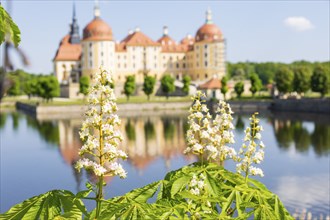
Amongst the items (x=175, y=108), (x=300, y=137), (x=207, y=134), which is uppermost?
(x=207, y=134)

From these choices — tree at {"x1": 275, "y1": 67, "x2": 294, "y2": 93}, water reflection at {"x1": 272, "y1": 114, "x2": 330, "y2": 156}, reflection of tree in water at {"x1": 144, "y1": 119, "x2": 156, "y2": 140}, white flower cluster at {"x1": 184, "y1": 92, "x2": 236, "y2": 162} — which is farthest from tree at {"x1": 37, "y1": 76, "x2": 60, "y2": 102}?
white flower cluster at {"x1": 184, "y1": 92, "x2": 236, "y2": 162}

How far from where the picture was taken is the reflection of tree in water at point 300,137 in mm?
27028

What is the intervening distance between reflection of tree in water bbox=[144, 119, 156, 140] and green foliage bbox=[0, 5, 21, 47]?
29852mm

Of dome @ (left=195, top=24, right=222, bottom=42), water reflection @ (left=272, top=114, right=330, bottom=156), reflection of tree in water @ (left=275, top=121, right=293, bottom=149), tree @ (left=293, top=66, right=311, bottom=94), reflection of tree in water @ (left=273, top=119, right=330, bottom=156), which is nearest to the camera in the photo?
reflection of tree in water @ (left=273, top=119, right=330, bottom=156)

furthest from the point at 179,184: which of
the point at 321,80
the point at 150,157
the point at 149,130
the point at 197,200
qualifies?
the point at 321,80

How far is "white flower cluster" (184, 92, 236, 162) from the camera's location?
3.18 metres

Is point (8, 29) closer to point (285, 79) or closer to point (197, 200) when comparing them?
point (197, 200)

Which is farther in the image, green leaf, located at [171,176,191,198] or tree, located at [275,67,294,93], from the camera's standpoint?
tree, located at [275,67,294,93]

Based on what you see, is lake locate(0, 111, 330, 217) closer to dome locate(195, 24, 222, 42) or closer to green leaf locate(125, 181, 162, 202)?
green leaf locate(125, 181, 162, 202)

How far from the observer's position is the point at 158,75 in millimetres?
73000

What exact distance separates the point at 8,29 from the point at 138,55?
69.2 meters

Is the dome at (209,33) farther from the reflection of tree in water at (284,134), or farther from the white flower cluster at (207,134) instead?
the white flower cluster at (207,134)

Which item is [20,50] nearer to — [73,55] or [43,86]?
[43,86]

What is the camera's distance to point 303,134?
106ft
